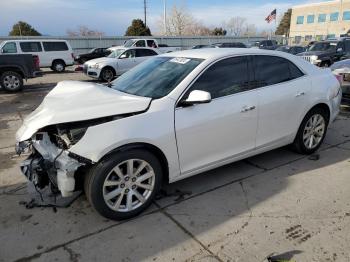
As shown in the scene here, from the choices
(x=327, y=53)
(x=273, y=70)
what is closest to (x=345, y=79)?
(x=273, y=70)

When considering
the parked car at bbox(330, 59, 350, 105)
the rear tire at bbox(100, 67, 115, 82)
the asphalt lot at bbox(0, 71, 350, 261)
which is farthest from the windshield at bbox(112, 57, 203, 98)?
the rear tire at bbox(100, 67, 115, 82)

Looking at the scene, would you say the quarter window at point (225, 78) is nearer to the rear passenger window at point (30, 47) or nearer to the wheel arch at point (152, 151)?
the wheel arch at point (152, 151)

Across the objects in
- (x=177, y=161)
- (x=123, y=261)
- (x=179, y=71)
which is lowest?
(x=123, y=261)

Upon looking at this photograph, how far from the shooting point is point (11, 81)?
12.1 metres

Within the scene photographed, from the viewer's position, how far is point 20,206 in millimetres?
3799

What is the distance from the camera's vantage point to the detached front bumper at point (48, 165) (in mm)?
3160

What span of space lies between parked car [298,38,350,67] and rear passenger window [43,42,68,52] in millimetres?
13770

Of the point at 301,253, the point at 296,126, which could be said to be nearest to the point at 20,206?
the point at 301,253

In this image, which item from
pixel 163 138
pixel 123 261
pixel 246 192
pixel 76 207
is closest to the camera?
pixel 123 261

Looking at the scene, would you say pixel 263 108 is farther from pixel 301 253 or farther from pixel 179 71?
pixel 301 253

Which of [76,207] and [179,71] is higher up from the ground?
[179,71]

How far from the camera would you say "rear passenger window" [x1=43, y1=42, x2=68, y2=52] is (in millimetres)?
20094

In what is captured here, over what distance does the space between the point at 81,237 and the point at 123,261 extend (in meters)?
0.57

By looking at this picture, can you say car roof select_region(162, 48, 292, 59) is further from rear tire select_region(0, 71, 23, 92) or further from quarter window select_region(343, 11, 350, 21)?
quarter window select_region(343, 11, 350, 21)
